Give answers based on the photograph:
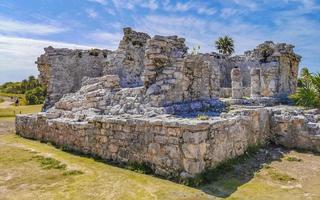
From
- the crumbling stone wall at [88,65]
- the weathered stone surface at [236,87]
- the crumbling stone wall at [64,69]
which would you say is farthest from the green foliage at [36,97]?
the weathered stone surface at [236,87]

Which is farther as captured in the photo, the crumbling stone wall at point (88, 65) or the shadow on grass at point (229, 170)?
the crumbling stone wall at point (88, 65)

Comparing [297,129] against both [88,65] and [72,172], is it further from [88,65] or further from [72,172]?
[88,65]

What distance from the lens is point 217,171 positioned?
7.50 meters

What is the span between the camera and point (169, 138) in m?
7.45

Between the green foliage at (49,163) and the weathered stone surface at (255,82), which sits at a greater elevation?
the weathered stone surface at (255,82)

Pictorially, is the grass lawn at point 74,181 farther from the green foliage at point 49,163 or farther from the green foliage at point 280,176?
the green foliage at point 280,176

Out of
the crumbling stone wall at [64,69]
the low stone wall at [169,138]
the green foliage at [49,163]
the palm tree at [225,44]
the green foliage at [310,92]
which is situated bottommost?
the green foliage at [49,163]

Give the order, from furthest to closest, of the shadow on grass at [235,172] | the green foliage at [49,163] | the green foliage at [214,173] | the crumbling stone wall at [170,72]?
the crumbling stone wall at [170,72] < the green foliage at [49,163] < the green foliage at [214,173] < the shadow on grass at [235,172]

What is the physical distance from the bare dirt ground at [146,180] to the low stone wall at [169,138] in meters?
0.41

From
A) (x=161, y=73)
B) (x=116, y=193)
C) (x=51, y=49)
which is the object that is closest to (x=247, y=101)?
(x=161, y=73)

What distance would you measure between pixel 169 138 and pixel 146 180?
1.11m

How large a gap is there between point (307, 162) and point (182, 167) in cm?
377

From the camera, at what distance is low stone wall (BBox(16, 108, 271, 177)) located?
7.10 meters

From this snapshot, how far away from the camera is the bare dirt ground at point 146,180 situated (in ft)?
21.2
